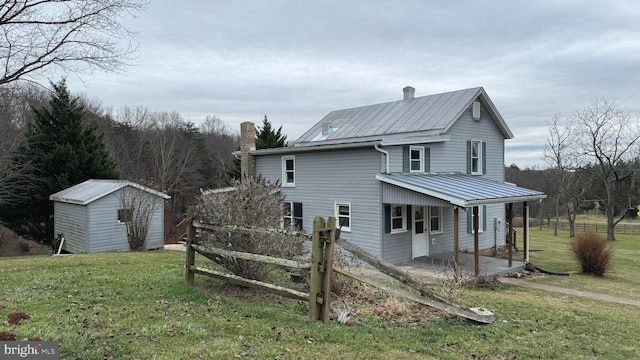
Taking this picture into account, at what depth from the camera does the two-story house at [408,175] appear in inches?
578

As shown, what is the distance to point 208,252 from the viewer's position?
6.66m

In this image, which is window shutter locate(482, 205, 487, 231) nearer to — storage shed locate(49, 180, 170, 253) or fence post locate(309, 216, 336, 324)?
storage shed locate(49, 180, 170, 253)

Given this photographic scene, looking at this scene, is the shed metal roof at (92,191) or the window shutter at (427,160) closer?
the window shutter at (427,160)

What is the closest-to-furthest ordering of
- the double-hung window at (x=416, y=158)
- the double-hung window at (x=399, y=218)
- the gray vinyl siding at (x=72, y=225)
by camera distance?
the double-hung window at (x=399, y=218)
the double-hung window at (x=416, y=158)
the gray vinyl siding at (x=72, y=225)

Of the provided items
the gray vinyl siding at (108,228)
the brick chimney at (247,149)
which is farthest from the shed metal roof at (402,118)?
the gray vinyl siding at (108,228)

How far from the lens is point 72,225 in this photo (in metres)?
19.3

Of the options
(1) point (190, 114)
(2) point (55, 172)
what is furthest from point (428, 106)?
(1) point (190, 114)

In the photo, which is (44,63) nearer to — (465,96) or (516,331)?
(516,331)

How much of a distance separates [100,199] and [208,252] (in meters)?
14.1

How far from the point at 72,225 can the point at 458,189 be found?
57.1ft

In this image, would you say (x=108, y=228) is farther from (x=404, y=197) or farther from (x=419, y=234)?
(x=419, y=234)

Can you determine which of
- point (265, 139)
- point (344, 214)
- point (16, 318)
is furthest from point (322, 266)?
point (265, 139)

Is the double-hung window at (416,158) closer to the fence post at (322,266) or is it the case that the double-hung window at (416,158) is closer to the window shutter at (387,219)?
the window shutter at (387,219)

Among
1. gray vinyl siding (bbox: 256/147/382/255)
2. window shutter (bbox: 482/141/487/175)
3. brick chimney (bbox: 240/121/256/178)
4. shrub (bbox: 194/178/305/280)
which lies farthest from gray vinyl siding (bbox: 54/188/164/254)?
window shutter (bbox: 482/141/487/175)
